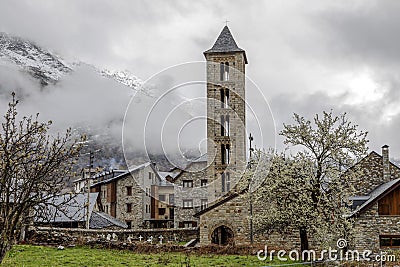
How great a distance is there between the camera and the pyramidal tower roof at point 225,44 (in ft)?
155

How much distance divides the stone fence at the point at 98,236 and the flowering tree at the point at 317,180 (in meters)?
11.1

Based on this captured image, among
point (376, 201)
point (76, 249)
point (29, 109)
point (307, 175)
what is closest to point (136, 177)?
point (76, 249)

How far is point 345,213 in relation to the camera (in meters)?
21.1

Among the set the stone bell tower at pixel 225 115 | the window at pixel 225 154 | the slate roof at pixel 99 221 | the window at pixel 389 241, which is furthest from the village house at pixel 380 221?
the slate roof at pixel 99 221

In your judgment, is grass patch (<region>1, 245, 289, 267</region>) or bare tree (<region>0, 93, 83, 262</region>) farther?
grass patch (<region>1, 245, 289, 267</region>)

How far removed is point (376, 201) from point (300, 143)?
30.0ft

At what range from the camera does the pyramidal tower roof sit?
47.2 m

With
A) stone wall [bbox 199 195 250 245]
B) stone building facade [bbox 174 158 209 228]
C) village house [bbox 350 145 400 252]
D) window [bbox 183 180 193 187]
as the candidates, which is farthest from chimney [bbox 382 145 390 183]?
window [bbox 183 180 193 187]

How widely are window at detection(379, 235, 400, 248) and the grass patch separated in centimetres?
811

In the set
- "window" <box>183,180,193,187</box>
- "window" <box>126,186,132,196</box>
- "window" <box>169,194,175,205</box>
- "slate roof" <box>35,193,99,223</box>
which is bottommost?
"slate roof" <box>35,193,99,223</box>

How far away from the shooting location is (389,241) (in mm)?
27797

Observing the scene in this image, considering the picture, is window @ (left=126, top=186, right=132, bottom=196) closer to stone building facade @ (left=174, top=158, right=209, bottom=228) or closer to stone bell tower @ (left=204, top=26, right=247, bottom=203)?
stone building facade @ (left=174, top=158, right=209, bottom=228)

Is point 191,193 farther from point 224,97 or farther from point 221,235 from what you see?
point 221,235

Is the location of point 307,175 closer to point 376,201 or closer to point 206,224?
point 376,201
